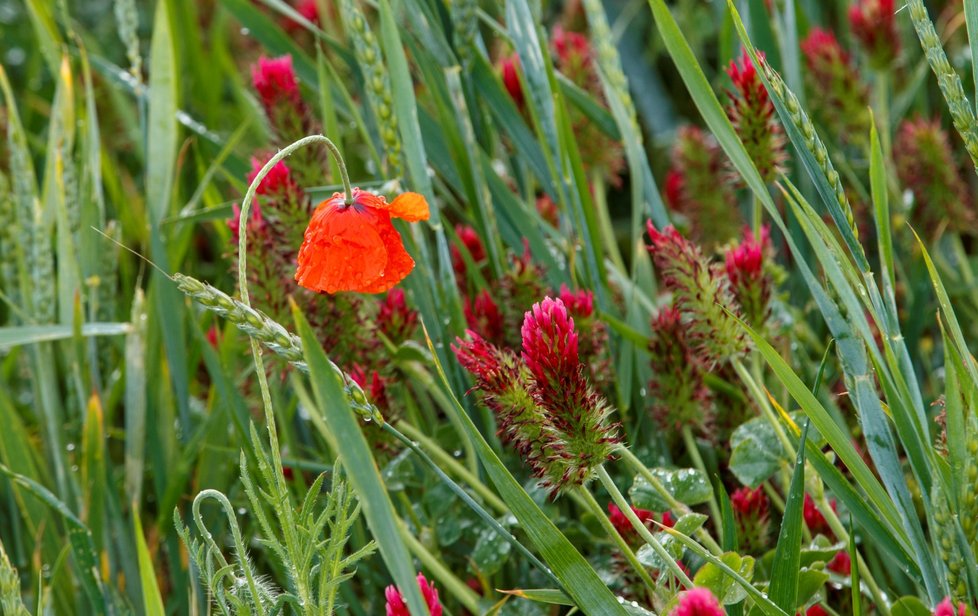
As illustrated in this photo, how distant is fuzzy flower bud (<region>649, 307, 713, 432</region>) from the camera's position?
1.14 metres

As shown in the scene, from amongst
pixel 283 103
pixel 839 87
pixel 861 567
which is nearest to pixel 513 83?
pixel 283 103

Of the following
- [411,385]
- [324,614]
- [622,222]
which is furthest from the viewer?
[622,222]

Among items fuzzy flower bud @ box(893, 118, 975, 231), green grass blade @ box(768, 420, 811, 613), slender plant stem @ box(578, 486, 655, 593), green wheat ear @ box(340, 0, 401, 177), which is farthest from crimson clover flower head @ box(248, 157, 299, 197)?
fuzzy flower bud @ box(893, 118, 975, 231)

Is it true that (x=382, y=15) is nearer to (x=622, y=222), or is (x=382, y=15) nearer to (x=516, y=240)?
(x=516, y=240)

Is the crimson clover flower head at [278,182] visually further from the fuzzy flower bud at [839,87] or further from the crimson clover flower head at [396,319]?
the fuzzy flower bud at [839,87]

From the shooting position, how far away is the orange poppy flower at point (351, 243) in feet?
2.71

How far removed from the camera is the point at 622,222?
7.08ft

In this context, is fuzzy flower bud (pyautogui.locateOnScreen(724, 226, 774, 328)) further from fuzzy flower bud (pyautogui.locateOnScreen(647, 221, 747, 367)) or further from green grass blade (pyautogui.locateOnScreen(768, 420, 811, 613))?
green grass blade (pyautogui.locateOnScreen(768, 420, 811, 613))

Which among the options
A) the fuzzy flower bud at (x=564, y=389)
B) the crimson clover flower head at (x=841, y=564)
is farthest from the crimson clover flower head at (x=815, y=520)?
the fuzzy flower bud at (x=564, y=389)

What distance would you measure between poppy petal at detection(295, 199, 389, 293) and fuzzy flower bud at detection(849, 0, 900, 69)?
1.07m

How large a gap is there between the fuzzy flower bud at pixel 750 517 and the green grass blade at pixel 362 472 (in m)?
0.50

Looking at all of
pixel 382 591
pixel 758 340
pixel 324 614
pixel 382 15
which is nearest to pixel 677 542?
pixel 758 340

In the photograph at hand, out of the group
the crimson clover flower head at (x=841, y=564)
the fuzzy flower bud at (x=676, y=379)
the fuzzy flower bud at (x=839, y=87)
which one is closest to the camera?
the crimson clover flower head at (x=841, y=564)

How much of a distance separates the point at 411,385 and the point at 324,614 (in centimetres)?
56
